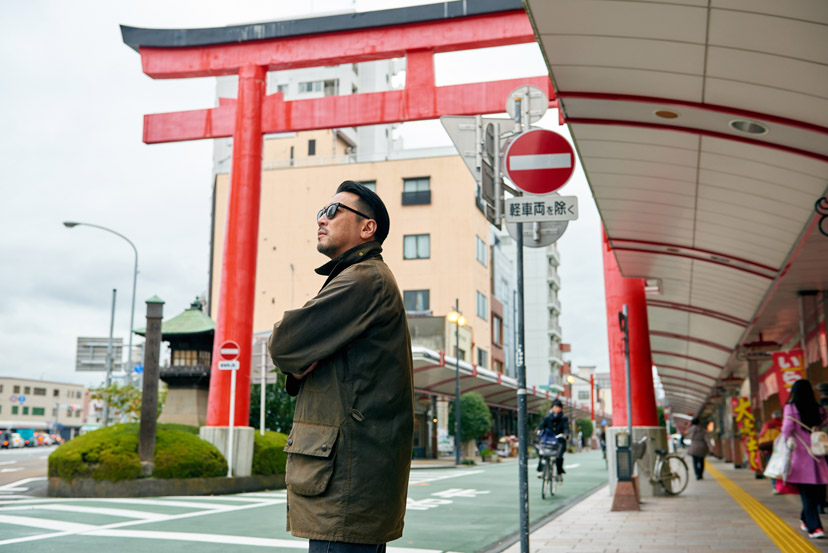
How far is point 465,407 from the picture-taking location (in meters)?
38.9

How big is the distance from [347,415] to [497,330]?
56.8 m

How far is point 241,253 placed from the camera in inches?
650

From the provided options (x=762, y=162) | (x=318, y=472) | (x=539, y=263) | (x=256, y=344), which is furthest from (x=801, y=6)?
(x=539, y=263)

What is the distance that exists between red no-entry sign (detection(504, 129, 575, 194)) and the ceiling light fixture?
2.37m

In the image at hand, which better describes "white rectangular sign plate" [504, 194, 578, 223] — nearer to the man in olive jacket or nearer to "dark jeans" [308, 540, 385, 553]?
the man in olive jacket

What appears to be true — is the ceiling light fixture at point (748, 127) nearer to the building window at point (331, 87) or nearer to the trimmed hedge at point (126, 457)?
the trimmed hedge at point (126, 457)

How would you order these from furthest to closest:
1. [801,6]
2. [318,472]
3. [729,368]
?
1. [729,368]
2. [801,6]
3. [318,472]

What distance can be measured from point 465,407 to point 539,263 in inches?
1784

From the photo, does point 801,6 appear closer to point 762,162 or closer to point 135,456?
point 762,162

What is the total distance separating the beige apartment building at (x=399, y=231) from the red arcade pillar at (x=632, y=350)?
102 feet

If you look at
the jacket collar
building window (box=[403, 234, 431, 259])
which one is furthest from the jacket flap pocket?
building window (box=[403, 234, 431, 259])

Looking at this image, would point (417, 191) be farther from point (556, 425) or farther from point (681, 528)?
point (681, 528)

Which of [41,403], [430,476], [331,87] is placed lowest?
[430,476]

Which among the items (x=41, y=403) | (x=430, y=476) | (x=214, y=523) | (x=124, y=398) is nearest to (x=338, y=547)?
(x=214, y=523)
